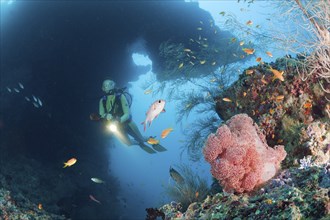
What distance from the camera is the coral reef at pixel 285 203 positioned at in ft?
7.01

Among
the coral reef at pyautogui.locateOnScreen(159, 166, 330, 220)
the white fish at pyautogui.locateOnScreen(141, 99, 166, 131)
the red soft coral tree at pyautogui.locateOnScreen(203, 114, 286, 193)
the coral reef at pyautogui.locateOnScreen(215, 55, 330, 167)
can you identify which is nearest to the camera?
the coral reef at pyautogui.locateOnScreen(159, 166, 330, 220)

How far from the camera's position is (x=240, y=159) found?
13.7ft

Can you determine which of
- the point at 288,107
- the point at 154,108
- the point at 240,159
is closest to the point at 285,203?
the point at 240,159

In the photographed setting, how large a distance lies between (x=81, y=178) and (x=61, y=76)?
646 cm

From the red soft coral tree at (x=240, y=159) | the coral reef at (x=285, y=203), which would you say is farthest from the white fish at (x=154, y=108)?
the coral reef at (x=285, y=203)

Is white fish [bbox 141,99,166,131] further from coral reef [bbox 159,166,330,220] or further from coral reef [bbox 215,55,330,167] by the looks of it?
coral reef [bbox 215,55,330,167]

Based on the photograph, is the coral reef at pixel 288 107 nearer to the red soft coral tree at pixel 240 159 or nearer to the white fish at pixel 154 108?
the red soft coral tree at pixel 240 159

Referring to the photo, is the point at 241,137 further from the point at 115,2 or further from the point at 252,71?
the point at 115,2

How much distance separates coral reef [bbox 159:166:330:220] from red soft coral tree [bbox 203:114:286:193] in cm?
39

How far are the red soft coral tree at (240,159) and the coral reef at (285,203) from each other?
39 centimetres

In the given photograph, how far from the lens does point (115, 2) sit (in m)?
16.4

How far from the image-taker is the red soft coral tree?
4.14 m

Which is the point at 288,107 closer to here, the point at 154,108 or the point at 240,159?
the point at 240,159

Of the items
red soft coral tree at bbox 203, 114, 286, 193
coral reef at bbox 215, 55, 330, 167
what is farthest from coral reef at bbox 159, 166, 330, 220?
coral reef at bbox 215, 55, 330, 167
